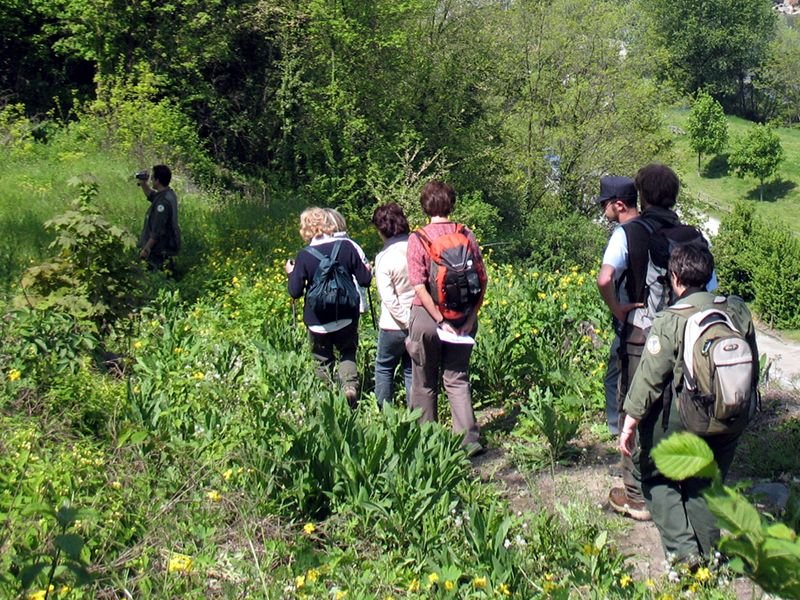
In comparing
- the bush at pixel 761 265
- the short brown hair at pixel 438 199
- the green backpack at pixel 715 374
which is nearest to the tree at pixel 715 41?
the bush at pixel 761 265

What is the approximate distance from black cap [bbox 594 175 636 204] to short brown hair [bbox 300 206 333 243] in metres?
1.82

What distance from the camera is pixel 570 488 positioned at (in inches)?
195

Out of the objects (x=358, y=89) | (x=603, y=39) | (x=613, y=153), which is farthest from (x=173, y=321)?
(x=603, y=39)

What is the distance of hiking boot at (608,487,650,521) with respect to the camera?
462 centimetres

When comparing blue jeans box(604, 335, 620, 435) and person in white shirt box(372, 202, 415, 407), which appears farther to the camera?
person in white shirt box(372, 202, 415, 407)

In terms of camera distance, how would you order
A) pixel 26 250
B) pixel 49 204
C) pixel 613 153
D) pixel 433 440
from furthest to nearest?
1. pixel 613 153
2. pixel 49 204
3. pixel 26 250
4. pixel 433 440

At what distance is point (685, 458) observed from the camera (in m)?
1.39

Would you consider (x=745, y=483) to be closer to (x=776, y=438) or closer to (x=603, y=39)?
(x=776, y=438)

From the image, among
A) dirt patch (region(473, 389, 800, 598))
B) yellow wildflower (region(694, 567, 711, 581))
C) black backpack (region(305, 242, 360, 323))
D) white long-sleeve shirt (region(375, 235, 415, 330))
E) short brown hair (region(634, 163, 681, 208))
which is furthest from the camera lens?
black backpack (region(305, 242, 360, 323))

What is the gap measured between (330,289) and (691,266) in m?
2.58

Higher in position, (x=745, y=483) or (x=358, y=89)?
(x=745, y=483)

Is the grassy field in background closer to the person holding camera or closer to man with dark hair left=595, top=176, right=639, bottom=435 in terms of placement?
the person holding camera

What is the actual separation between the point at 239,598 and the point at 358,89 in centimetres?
1666

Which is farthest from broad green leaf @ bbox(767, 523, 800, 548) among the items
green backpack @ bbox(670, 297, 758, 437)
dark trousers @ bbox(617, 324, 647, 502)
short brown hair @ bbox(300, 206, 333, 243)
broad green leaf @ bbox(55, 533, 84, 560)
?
short brown hair @ bbox(300, 206, 333, 243)
